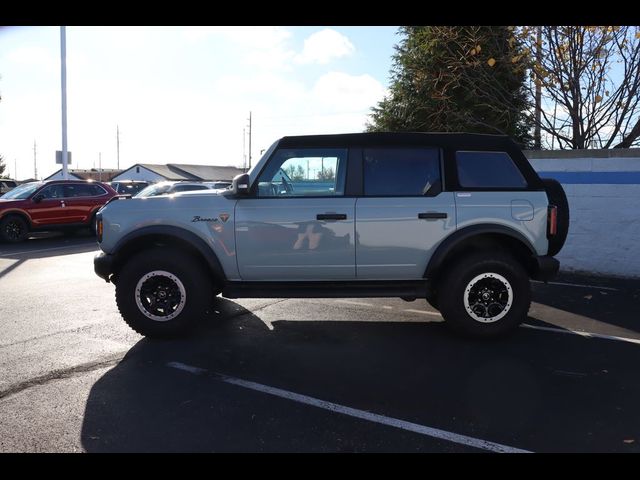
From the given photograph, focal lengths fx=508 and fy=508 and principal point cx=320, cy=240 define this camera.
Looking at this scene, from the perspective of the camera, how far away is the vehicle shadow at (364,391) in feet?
10.2

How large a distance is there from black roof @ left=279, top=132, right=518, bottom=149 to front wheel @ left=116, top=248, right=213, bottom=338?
5.13 ft

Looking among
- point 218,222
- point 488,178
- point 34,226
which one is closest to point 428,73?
point 488,178

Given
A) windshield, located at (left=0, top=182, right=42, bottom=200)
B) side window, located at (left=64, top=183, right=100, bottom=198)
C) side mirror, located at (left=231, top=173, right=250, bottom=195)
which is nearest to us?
side mirror, located at (left=231, top=173, right=250, bottom=195)

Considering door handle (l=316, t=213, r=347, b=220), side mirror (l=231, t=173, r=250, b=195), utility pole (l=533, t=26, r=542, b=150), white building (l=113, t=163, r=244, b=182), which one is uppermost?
white building (l=113, t=163, r=244, b=182)

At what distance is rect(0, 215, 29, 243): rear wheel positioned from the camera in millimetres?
12945

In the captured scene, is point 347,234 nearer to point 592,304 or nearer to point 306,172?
point 306,172

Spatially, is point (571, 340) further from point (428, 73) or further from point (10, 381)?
point (428, 73)

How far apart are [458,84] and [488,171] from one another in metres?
6.86

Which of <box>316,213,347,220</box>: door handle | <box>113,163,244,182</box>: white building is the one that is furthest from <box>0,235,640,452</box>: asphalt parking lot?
<box>113,163,244,182</box>: white building

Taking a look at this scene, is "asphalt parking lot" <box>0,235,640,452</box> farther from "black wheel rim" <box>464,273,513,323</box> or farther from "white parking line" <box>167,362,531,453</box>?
"black wheel rim" <box>464,273,513,323</box>

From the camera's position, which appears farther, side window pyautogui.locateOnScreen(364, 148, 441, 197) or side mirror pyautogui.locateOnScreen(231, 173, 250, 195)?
side window pyautogui.locateOnScreen(364, 148, 441, 197)

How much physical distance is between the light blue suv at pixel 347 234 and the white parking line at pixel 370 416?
3.72 ft

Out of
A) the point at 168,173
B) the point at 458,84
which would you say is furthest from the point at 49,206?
the point at 168,173
